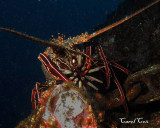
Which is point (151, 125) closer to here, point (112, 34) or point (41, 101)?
point (41, 101)

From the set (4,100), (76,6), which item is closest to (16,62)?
(4,100)

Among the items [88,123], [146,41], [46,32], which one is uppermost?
[46,32]

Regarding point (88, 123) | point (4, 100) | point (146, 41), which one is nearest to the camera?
point (88, 123)

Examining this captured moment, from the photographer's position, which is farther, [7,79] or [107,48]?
[7,79]

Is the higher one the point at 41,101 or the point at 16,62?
the point at 16,62

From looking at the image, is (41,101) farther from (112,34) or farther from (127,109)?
(112,34)

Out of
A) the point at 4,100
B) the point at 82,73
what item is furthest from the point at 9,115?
the point at 82,73

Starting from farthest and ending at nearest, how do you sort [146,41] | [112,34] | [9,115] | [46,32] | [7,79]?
[46,32] → [7,79] → [9,115] → [112,34] → [146,41]
